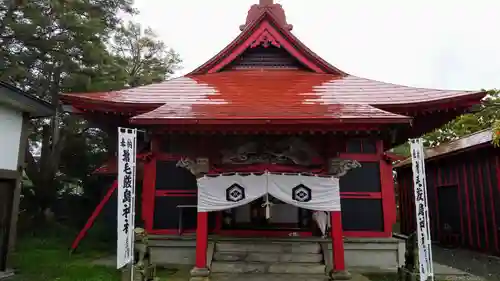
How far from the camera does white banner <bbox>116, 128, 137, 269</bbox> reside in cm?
565

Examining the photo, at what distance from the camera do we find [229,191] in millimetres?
6449

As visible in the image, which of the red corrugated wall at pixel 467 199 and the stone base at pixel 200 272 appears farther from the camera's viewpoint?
the red corrugated wall at pixel 467 199

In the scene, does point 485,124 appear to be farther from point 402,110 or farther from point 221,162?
point 221,162

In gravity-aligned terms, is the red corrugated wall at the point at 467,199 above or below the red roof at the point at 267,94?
below

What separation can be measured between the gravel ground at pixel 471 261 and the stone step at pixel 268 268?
339cm

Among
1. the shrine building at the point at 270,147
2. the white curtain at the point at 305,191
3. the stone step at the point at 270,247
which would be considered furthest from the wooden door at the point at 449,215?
the white curtain at the point at 305,191

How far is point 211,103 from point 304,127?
204cm

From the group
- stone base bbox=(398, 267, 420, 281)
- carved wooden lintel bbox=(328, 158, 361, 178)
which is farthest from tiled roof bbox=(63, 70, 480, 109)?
stone base bbox=(398, 267, 420, 281)

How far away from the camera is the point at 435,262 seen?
29.3ft

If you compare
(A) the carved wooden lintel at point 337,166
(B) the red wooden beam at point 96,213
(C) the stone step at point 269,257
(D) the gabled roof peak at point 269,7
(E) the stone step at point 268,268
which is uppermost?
(D) the gabled roof peak at point 269,7

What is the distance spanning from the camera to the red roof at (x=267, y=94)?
246 inches

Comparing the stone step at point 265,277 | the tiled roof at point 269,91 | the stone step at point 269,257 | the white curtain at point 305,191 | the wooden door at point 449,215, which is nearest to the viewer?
the white curtain at point 305,191

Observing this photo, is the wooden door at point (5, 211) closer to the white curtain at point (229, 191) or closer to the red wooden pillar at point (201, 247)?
the red wooden pillar at point (201, 247)

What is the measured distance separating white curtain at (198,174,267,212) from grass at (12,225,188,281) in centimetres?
155
